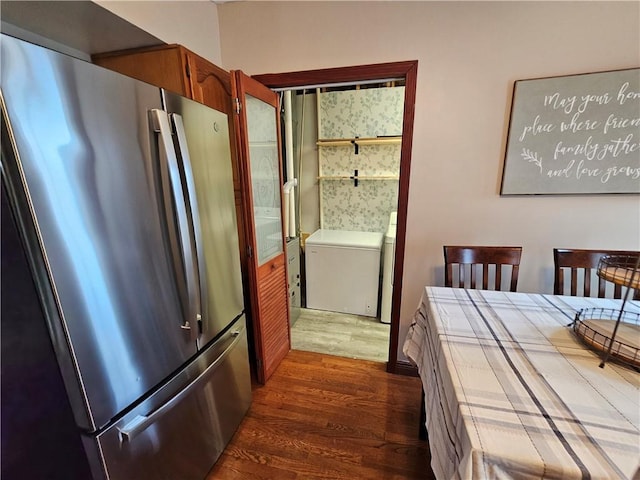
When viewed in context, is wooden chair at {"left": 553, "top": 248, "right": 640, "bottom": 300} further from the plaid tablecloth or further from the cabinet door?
the cabinet door

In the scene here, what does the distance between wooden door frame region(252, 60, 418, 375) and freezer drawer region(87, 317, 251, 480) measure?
3.56ft

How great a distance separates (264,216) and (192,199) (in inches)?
32.0

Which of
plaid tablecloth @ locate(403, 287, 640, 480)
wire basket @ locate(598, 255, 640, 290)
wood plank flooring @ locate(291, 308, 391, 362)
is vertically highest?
wire basket @ locate(598, 255, 640, 290)

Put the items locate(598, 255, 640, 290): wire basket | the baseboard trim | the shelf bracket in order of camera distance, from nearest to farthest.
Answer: locate(598, 255, 640, 290): wire basket → the baseboard trim → the shelf bracket

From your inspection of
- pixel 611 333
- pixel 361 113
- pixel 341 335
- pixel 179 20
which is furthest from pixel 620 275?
pixel 361 113

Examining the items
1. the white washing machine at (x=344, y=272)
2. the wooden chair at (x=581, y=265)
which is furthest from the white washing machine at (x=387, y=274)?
the wooden chair at (x=581, y=265)

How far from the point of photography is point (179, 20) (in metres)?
1.54

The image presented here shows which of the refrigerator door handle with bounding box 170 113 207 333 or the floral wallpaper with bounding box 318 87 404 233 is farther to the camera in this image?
the floral wallpaper with bounding box 318 87 404 233

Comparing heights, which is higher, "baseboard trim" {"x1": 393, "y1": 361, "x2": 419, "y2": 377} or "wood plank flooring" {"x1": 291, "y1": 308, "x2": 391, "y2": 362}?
"baseboard trim" {"x1": 393, "y1": 361, "x2": 419, "y2": 377}

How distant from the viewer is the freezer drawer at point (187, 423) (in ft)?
3.02

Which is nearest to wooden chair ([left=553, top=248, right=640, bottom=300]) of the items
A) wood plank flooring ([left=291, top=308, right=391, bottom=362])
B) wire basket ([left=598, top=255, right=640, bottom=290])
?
Result: wire basket ([left=598, top=255, right=640, bottom=290])

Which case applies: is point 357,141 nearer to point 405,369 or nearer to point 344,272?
point 344,272

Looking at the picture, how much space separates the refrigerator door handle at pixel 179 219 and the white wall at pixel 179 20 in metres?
0.72

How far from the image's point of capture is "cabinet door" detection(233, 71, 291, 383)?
5.13 ft
